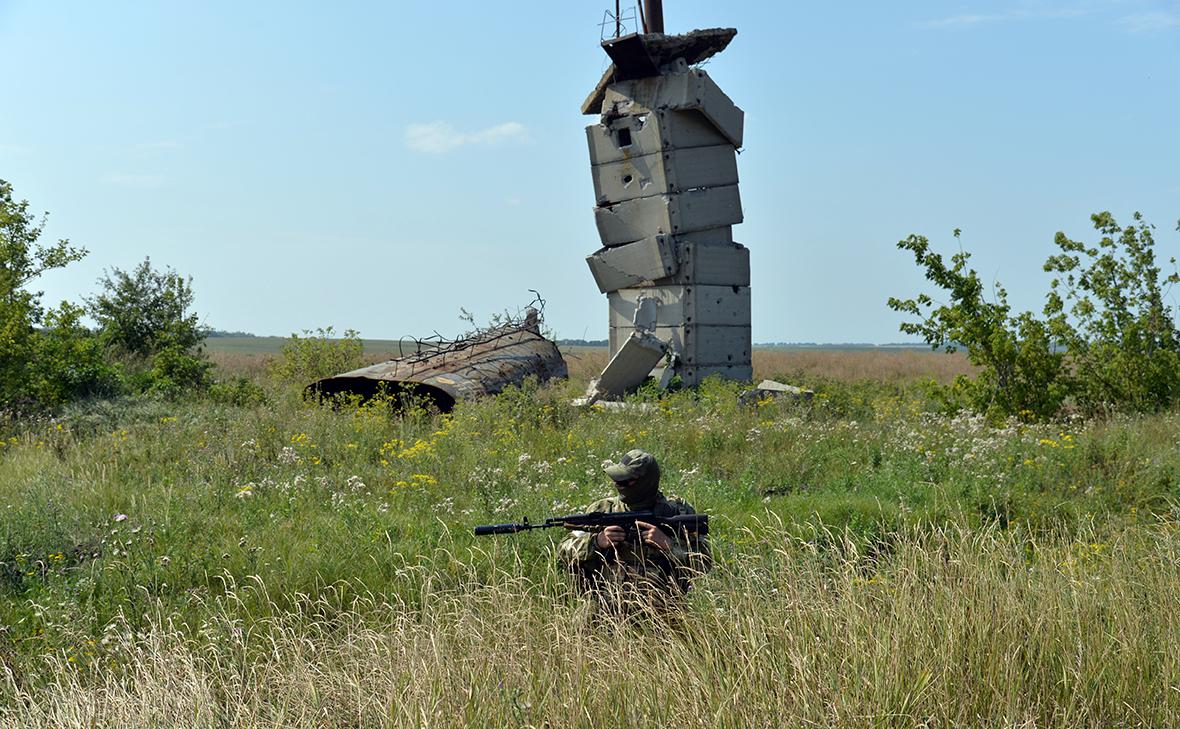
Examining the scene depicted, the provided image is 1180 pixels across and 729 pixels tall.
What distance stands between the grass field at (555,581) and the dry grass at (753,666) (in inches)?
0.8

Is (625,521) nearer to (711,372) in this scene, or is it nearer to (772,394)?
(772,394)

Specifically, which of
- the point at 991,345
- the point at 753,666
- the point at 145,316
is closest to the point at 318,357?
the point at 145,316

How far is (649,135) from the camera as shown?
18.6 metres

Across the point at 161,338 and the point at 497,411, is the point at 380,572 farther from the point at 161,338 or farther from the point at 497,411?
the point at 161,338

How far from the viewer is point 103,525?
7465 millimetres

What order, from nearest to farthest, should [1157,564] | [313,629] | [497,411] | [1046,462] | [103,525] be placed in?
[1157,564] → [313,629] → [103,525] → [1046,462] → [497,411]

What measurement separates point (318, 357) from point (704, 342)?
364 inches

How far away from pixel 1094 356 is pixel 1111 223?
201 cm

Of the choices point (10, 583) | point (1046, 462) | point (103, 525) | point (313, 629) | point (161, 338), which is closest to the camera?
point (313, 629)

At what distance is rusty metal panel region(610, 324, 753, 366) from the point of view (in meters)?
18.6

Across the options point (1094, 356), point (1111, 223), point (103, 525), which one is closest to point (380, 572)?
point (103, 525)

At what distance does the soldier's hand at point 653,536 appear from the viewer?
513 centimetres

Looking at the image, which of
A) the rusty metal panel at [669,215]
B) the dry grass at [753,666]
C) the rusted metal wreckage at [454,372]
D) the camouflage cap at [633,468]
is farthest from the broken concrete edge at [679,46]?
the dry grass at [753,666]

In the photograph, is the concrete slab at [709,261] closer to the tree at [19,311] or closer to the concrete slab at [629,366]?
the concrete slab at [629,366]
